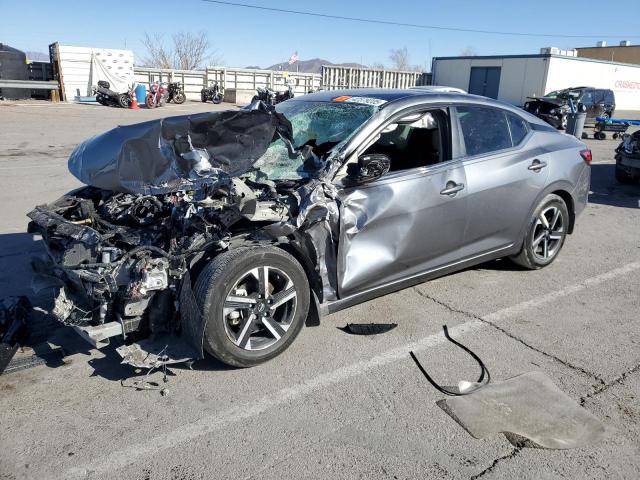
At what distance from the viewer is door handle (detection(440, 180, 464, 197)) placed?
4.28m

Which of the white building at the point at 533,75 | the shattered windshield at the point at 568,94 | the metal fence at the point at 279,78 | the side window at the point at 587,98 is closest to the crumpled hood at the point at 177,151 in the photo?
the shattered windshield at the point at 568,94

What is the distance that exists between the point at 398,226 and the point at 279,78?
114 feet

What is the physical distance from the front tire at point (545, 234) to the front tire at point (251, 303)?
268 cm

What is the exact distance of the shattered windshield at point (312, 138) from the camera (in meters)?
3.98

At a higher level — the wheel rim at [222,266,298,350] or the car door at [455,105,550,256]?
the car door at [455,105,550,256]

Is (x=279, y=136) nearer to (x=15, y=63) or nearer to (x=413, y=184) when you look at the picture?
(x=413, y=184)

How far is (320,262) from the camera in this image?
3.75 m

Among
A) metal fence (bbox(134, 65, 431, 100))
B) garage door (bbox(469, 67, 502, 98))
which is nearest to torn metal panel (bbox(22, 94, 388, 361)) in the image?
metal fence (bbox(134, 65, 431, 100))

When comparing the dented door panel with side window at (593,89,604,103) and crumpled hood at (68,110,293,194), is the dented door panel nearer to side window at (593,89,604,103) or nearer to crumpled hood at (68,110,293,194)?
crumpled hood at (68,110,293,194)

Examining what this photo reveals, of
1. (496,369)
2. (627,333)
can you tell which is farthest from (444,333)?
Result: (627,333)

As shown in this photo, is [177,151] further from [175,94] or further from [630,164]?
[175,94]

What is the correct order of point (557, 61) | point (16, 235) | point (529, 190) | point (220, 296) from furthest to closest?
point (557, 61)
point (16, 235)
point (529, 190)
point (220, 296)

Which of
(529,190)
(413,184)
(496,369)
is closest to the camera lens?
(496,369)

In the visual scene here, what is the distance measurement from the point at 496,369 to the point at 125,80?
31322 mm
